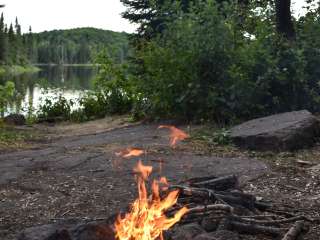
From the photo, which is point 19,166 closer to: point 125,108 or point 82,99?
point 125,108

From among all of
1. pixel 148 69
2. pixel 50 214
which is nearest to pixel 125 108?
pixel 148 69

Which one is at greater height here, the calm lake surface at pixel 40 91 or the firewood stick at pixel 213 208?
the calm lake surface at pixel 40 91

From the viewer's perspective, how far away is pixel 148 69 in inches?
477

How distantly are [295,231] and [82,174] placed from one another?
3.34 meters

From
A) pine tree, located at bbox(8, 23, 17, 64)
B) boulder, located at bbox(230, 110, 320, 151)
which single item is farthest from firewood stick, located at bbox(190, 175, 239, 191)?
pine tree, located at bbox(8, 23, 17, 64)

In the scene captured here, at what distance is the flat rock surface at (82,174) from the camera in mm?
5484

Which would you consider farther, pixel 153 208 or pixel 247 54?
pixel 247 54

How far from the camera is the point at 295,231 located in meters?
4.43

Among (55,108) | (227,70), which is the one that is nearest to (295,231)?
(227,70)

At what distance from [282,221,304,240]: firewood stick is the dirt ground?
0.12 m

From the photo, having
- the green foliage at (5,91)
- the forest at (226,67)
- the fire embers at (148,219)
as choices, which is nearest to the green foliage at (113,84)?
the green foliage at (5,91)

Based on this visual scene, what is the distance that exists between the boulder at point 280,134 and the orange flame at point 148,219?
12.9 ft

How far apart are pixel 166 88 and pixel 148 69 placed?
90cm

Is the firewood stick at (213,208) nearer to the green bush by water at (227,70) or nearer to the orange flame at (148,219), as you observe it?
the orange flame at (148,219)
